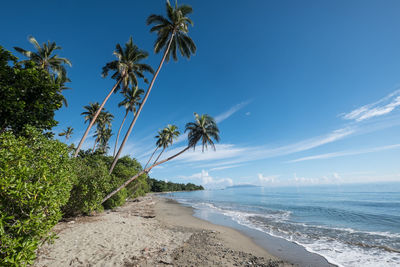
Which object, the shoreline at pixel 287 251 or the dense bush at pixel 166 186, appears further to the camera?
the dense bush at pixel 166 186

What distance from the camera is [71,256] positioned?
19.4ft

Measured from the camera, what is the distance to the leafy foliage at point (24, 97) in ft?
24.5

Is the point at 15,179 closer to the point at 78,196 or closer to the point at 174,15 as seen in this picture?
the point at 78,196

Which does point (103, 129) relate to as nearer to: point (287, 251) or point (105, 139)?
point (105, 139)

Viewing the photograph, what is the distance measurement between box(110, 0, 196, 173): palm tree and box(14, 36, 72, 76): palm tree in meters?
11.5

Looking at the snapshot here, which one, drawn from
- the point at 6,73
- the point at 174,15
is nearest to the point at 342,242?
the point at 6,73

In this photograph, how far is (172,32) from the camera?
1655cm

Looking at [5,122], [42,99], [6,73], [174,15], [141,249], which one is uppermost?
[174,15]

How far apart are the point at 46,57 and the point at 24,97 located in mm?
15100

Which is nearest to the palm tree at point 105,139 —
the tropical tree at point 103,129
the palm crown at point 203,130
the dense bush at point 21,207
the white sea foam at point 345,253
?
the tropical tree at point 103,129

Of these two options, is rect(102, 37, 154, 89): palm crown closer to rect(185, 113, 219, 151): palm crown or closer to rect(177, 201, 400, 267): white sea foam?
rect(185, 113, 219, 151): palm crown

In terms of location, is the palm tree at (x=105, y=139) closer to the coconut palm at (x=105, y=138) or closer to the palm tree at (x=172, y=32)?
the coconut palm at (x=105, y=138)

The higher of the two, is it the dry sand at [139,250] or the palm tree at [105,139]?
the palm tree at [105,139]

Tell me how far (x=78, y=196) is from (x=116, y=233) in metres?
4.39
